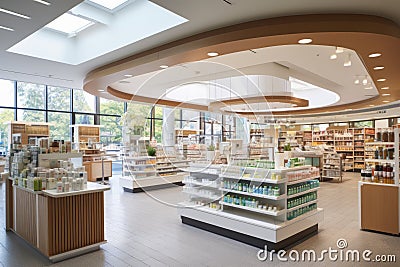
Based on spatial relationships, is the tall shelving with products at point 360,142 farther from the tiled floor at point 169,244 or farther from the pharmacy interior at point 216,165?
the tiled floor at point 169,244

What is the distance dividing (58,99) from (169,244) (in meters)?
8.92

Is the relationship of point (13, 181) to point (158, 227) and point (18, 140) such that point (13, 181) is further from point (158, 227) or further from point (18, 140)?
point (158, 227)

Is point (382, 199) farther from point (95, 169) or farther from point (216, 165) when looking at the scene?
point (95, 169)

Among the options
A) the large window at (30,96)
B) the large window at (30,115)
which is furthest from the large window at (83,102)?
the large window at (30,115)

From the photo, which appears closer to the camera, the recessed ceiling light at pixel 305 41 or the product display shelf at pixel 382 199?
the recessed ceiling light at pixel 305 41

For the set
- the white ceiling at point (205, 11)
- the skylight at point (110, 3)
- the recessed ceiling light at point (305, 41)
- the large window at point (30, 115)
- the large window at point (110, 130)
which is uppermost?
the skylight at point (110, 3)

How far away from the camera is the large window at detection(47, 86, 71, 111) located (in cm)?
1045

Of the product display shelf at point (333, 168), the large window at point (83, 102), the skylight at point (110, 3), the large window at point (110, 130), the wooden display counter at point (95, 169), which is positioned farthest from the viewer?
the large window at point (110, 130)

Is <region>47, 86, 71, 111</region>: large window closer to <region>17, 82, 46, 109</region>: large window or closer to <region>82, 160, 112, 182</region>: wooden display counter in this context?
<region>17, 82, 46, 109</region>: large window

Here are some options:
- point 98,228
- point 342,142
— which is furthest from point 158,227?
point 342,142

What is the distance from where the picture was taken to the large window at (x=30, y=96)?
9755 mm

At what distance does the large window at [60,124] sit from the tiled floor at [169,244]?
5.17 metres

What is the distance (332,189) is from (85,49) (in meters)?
7.43

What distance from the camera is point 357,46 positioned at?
320cm
